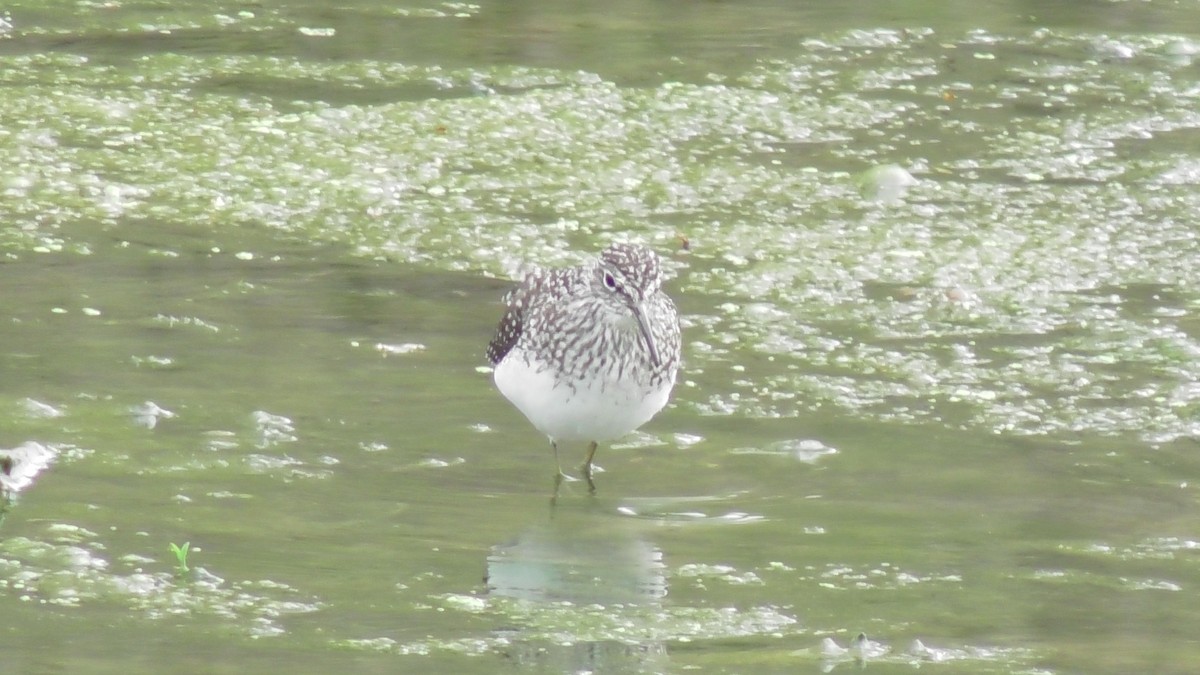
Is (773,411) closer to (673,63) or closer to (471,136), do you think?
(471,136)

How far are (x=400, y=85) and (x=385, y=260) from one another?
2519 mm

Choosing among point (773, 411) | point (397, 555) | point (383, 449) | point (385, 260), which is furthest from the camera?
point (385, 260)

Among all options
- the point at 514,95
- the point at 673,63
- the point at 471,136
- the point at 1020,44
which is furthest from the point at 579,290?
the point at 1020,44

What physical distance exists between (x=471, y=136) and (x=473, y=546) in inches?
170

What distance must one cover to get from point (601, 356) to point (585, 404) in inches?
6.0

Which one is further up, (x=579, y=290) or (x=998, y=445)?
(x=579, y=290)

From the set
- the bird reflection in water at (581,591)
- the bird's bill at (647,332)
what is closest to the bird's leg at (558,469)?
the bird reflection in water at (581,591)

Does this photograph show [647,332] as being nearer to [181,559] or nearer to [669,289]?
[181,559]

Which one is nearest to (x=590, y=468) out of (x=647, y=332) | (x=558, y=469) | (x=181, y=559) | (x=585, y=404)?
(x=558, y=469)

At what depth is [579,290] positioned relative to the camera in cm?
583

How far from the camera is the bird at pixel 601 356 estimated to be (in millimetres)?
5613

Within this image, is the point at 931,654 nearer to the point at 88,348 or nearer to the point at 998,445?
the point at 998,445

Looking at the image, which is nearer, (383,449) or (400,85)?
(383,449)

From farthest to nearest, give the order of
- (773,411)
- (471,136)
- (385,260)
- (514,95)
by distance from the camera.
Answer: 1. (514,95)
2. (471,136)
3. (385,260)
4. (773,411)
